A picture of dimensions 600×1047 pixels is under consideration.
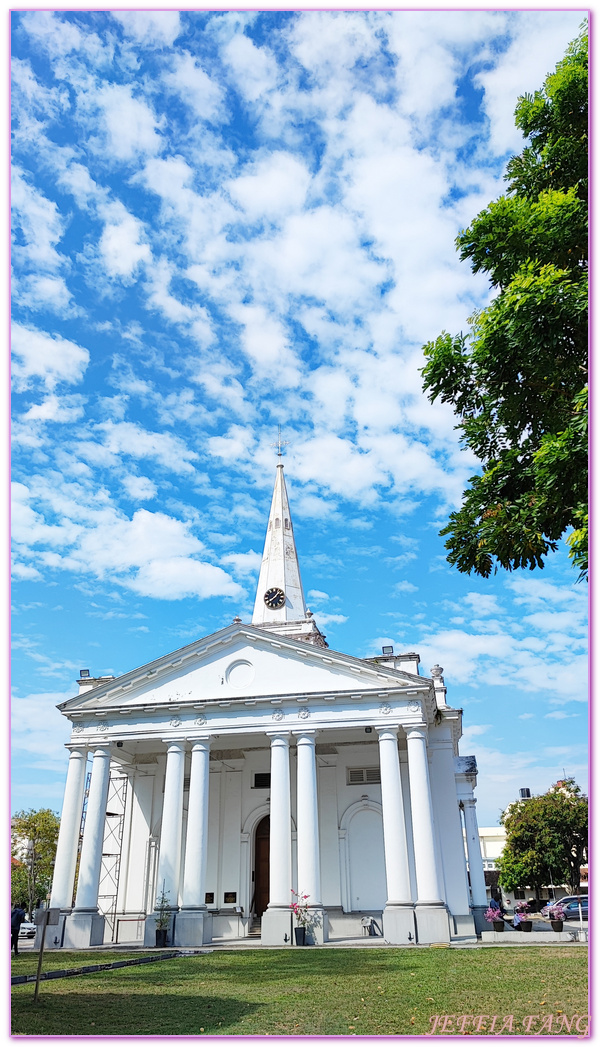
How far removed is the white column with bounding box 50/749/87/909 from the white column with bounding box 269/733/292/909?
7.26 metres

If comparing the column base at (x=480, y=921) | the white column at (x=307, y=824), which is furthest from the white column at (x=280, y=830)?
the column base at (x=480, y=921)

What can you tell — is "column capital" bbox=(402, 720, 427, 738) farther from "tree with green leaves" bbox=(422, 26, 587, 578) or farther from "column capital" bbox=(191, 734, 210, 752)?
"tree with green leaves" bbox=(422, 26, 587, 578)

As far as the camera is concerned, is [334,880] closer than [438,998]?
No

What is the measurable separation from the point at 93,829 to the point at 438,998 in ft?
63.6

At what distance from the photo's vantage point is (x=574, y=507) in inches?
427

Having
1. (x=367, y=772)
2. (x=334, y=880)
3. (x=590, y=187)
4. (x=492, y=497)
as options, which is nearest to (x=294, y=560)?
(x=367, y=772)

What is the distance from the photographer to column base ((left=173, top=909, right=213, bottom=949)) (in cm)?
2364

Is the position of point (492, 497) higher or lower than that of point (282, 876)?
higher

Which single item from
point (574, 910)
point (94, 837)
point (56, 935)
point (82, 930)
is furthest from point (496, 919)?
point (574, 910)

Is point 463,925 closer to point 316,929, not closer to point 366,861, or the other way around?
point 366,861

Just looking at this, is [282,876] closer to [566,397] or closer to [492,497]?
[492,497]

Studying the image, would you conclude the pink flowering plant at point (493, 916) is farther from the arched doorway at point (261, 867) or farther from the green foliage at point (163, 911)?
the green foliage at point (163, 911)

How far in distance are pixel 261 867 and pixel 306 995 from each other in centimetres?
2071

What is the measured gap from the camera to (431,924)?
22609mm
